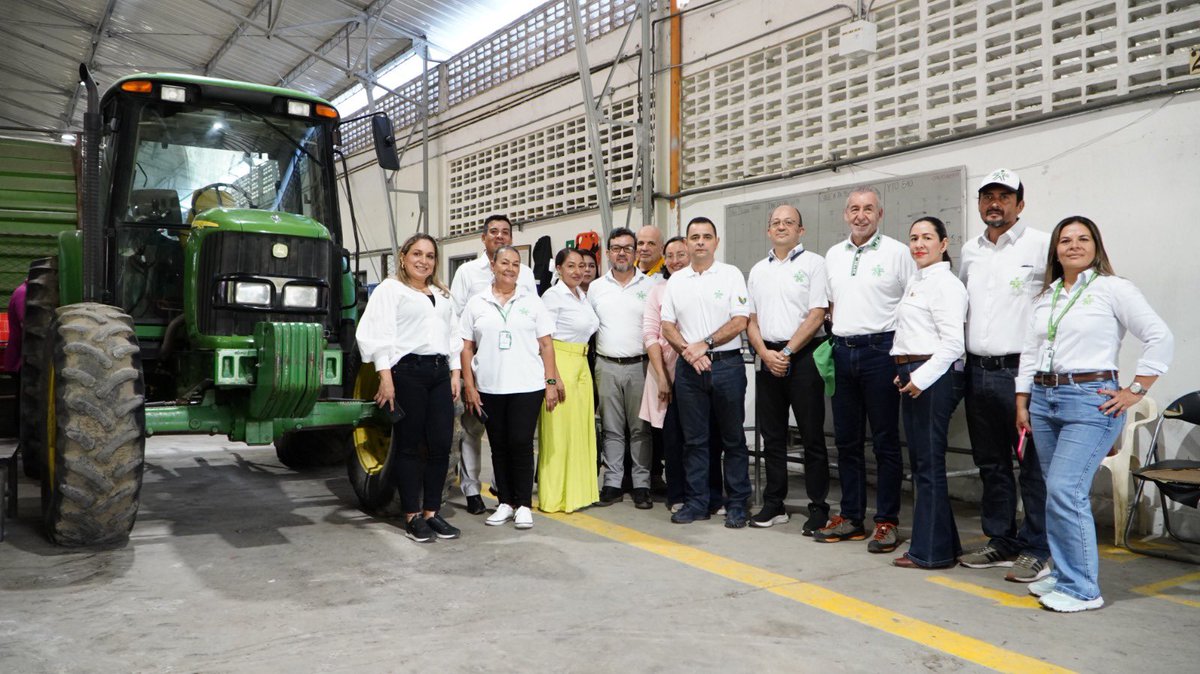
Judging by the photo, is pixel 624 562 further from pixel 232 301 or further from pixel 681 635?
pixel 232 301

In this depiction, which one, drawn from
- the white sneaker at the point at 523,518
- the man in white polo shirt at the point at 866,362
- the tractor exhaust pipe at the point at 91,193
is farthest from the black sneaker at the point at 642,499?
the tractor exhaust pipe at the point at 91,193

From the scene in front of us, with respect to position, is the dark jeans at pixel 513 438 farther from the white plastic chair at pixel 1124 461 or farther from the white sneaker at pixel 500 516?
the white plastic chair at pixel 1124 461

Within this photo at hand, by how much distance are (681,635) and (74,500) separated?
2684 millimetres

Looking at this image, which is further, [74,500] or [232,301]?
[232,301]

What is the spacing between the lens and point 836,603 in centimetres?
341

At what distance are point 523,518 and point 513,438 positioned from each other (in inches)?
16.8

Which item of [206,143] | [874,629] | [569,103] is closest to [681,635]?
[874,629]

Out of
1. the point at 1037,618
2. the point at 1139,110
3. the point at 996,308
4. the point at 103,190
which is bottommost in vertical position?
the point at 1037,618

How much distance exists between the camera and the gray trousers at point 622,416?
5.25 meters

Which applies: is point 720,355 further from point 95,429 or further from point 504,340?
point 95,429

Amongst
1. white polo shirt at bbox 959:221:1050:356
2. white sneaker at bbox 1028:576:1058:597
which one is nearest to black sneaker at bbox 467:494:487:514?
white polo shirt at bbox 959:221:1050:356

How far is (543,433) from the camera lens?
5.08m

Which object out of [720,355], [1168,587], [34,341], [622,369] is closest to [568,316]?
[622,369]

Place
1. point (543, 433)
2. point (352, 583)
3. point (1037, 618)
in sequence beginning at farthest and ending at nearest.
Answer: point (543, 433) < point (352, 583) < point (1037, 618)
